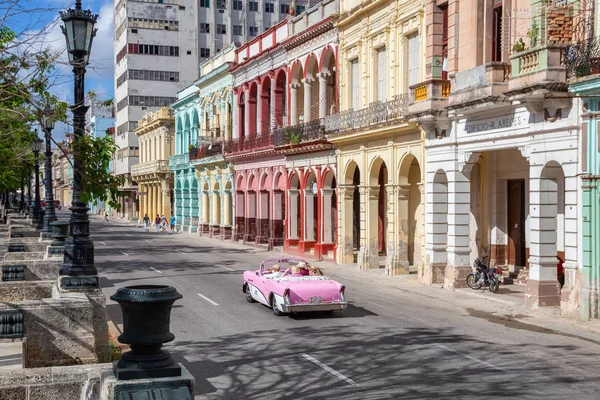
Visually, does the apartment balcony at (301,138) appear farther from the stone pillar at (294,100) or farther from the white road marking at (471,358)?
the white road marking at (471,358)

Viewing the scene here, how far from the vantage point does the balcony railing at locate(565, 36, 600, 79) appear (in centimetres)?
1612

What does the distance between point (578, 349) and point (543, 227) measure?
4.98 meters

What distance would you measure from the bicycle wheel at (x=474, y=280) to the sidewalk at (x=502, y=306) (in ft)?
0.56

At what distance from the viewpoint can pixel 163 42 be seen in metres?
77.3

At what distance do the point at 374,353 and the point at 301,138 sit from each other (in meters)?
22.7

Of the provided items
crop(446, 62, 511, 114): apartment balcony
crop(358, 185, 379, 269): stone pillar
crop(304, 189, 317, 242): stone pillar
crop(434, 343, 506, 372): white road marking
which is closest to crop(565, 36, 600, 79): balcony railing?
crop(446, 62, 511, 114): apartment balcony

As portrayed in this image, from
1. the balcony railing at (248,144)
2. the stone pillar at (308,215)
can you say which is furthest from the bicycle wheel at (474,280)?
the balcony railing at (248,144)

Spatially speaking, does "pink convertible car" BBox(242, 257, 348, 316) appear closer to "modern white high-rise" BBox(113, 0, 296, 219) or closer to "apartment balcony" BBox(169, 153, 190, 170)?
"apartment balcony" BBox(169, 153, 190, 170)

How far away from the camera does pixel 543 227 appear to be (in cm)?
1802

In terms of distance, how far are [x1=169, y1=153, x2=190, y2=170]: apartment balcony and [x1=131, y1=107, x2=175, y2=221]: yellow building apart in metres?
2.81

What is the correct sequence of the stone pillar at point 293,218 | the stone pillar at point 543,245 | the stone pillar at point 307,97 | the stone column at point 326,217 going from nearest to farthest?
1. the stone pillar at point 543,245
2. the stone column at point 326,217
3. the stone pillar at point 307,97
4. the stone pillar at point 293,218

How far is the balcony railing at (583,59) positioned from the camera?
16.1 m

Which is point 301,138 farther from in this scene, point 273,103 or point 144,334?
point 144,334

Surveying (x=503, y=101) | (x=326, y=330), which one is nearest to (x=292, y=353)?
(x=326, y=330)
